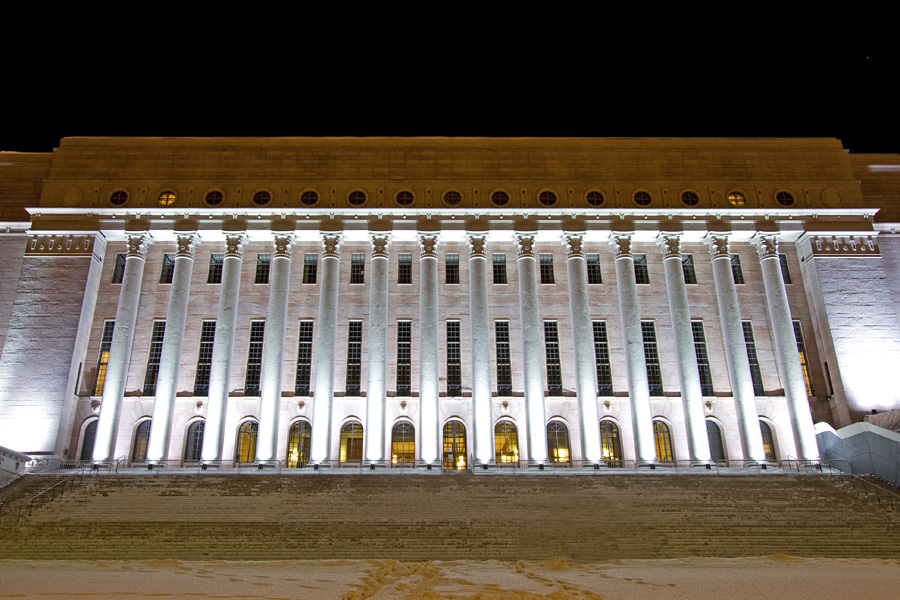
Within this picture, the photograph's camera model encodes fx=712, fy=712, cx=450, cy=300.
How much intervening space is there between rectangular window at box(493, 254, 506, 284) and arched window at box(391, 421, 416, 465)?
10.4 metres

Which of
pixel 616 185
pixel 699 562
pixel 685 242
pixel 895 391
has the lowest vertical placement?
pixel 699 562

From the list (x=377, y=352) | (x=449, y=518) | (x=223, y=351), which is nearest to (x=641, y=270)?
(x=377, y=352)

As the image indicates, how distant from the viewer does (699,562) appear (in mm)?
18594

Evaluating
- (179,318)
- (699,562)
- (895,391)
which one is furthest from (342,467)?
(895,391)

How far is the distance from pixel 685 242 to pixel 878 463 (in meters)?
16.7

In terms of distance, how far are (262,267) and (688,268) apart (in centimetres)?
2619

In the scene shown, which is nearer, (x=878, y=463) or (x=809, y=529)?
(x=809, y=529)

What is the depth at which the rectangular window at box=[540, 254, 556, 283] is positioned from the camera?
4341cm

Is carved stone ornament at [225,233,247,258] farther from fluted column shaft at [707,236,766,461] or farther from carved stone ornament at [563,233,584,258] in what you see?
fluted column shaft at [707,236,766,461]

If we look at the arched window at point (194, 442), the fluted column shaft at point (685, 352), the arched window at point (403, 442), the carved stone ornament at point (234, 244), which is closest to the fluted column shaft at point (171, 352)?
the arched window at point (194, 442)

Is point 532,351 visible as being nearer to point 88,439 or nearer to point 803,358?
point 803,358

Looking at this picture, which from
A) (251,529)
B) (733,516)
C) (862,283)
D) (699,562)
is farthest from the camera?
(862,283)

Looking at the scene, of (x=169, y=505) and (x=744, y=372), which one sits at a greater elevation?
(x=744, y=372)

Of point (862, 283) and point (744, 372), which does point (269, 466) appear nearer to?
point (744, 372)
